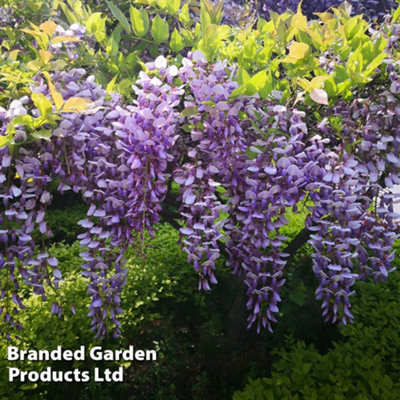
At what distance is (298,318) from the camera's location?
2910 mm

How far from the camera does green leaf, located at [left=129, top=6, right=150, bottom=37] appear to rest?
2.17m

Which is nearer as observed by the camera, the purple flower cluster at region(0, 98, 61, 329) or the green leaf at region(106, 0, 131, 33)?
the purple flower cluster at region(0, 98, 61, 329)

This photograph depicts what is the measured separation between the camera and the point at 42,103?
5.27ft

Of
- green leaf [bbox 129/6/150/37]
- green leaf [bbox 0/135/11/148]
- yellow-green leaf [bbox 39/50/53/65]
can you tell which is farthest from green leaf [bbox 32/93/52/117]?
green leaf [bbox 129/6/150/37]

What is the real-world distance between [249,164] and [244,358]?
1.39 m

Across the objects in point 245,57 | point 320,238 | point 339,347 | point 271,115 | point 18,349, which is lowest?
point 339,347

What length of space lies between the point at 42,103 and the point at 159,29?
0.85 metres

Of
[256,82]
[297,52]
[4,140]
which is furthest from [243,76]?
[4,140]

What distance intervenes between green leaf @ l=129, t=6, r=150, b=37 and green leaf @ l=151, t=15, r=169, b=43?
9 centimetres

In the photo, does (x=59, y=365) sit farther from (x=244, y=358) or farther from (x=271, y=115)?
(x=271, y=115)

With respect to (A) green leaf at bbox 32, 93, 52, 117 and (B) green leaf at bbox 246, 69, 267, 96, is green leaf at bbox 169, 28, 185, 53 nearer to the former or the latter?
(B) green leaf at bbox 246, 69, 267, 96

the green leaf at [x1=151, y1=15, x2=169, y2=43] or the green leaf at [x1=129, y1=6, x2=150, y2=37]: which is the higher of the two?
the green leaf at [x1=129, y1=6, x2=150, y2=37]

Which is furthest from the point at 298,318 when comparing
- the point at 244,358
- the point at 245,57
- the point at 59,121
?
the point at 59,121

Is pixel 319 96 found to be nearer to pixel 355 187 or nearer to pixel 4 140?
pixel 355 187
